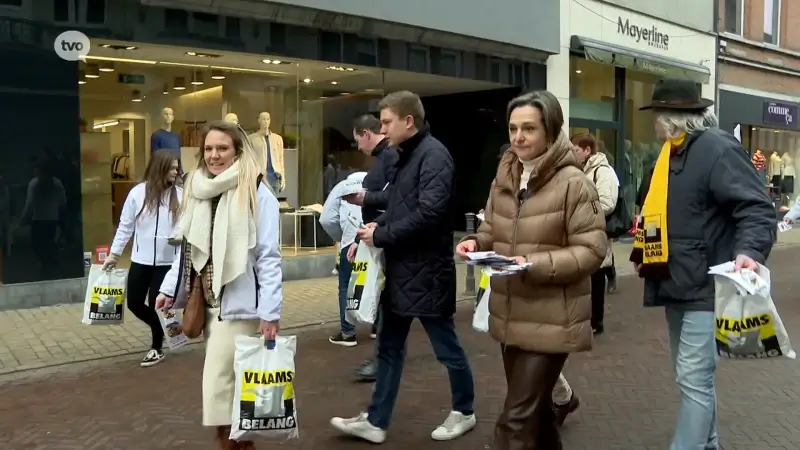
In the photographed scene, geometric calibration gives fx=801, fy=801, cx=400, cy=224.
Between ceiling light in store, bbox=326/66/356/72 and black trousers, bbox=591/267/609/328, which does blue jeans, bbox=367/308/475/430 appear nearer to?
black trousers, bbox=591/267/609/328

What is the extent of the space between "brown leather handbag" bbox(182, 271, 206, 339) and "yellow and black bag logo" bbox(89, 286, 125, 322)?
246cm

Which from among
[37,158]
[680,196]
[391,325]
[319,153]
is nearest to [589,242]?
[680,196]

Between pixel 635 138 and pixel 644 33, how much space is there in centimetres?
232

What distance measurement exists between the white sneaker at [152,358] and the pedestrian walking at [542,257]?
4039 millimetres

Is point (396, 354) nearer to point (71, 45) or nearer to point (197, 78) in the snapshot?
point (71, 45)

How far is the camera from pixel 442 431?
4.79 meters

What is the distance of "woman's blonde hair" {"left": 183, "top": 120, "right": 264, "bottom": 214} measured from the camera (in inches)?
151

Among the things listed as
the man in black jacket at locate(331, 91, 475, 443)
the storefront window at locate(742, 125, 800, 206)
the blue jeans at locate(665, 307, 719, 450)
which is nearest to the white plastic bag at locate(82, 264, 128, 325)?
the man in black jacket at locate(331, 91, 475, 443)

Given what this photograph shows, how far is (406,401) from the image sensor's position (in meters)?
5.65

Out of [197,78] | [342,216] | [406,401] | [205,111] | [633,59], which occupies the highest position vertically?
[633,59]

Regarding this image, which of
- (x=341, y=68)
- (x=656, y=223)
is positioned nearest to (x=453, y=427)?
(x=656, y=223)

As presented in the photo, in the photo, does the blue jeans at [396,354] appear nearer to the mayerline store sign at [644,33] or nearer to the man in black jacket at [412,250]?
the man in black jacket at [412,250]

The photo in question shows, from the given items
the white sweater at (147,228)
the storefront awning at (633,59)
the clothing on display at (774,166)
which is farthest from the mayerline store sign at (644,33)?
the white sweater at (147,228)

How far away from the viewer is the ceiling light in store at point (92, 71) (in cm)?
1005
